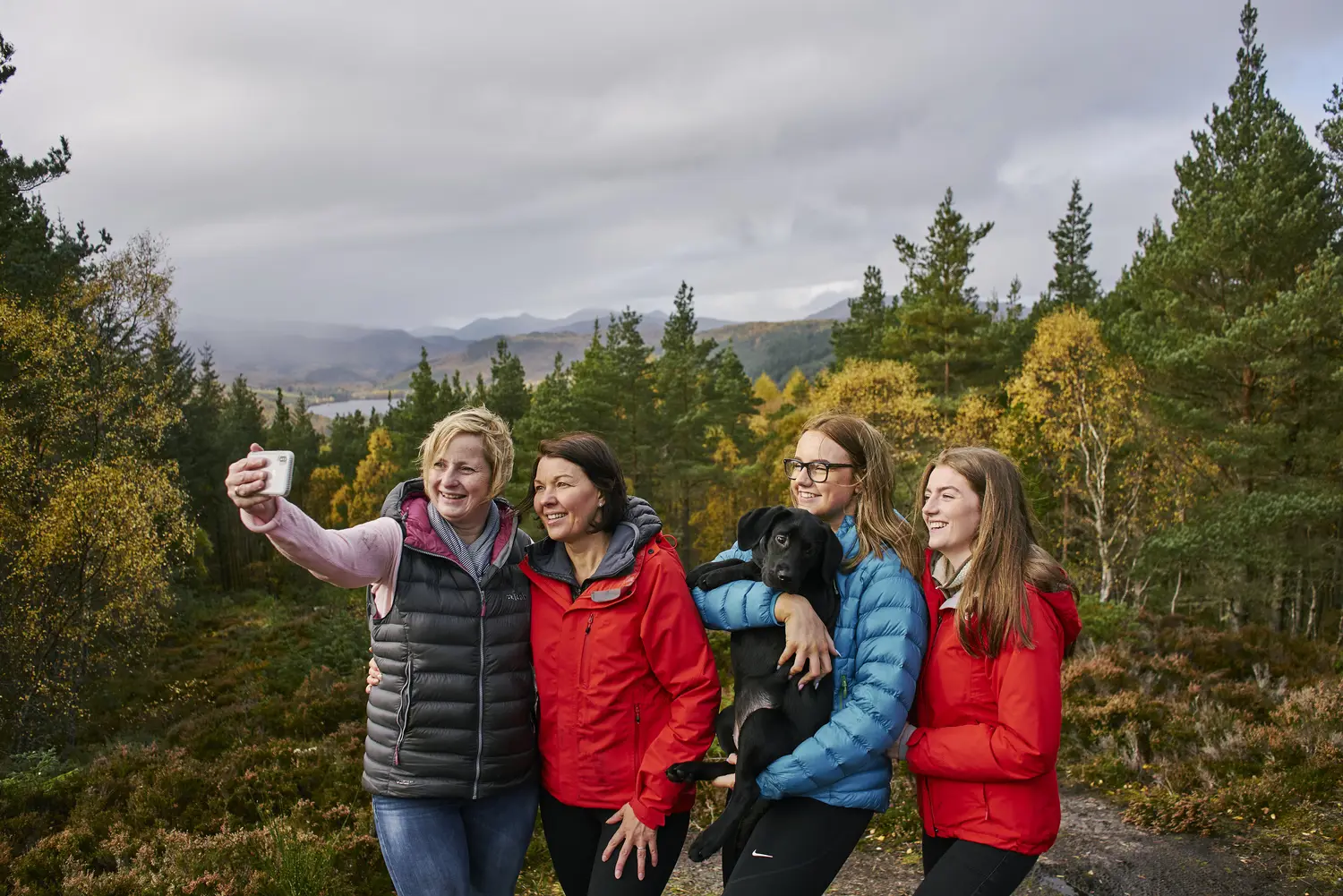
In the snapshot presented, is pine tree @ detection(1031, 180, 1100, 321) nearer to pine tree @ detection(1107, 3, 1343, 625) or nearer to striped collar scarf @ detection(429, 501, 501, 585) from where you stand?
pine tree @ detection(1107, 3, 1343, 625)

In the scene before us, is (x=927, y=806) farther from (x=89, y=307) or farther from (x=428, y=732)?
(x=89, y=307)

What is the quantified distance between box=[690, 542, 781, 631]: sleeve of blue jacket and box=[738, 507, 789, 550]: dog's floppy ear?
0.44 feet

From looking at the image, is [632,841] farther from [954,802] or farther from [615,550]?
[954,802]

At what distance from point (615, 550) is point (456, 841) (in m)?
1.16

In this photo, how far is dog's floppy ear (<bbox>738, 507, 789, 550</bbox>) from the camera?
2.64m

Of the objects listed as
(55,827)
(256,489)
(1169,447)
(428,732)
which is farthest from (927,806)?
(1169,447)

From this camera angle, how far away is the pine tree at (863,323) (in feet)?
142

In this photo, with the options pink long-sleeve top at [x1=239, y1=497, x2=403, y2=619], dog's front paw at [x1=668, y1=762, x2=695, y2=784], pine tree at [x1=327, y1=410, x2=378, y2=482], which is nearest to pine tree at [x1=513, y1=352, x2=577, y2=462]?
pink long-sleeve top at [x1=239, y1=497, x2=403, y2=619]

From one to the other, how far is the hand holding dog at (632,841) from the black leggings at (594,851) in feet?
0.10

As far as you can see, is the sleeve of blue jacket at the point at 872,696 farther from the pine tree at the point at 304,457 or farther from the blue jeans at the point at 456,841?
the pine tree at the point at 304,457

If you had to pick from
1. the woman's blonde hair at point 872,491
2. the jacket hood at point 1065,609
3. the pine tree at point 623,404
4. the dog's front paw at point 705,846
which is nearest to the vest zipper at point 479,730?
the dog's front paw at point 705,846

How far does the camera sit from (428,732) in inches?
108

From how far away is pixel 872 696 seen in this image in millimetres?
2469

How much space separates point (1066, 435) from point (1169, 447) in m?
2.90
